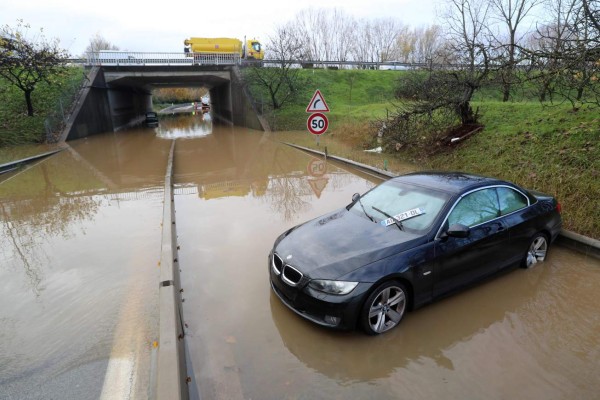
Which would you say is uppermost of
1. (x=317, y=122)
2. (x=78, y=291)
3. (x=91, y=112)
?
(x=91, y=112)

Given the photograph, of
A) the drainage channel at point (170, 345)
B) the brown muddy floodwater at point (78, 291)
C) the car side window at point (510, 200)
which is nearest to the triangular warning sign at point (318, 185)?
the brown muddy floodwater at point (78, 291)

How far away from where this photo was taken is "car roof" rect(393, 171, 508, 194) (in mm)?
4668

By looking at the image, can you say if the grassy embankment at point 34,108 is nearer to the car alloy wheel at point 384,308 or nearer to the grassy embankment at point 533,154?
the grassy embankment at point 533,154

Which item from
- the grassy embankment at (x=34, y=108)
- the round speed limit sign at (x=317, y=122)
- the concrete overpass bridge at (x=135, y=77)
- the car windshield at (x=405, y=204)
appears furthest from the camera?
the concrete overpass bridge at (x=135, y=77)

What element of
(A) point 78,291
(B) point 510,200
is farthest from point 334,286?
(A) point 78,291

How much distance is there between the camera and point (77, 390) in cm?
315

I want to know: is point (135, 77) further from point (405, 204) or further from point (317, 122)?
point (405, 204)

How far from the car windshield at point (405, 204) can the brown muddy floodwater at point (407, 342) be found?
2.55 ft

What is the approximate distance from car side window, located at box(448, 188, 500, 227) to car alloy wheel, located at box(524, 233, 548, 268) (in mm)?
935

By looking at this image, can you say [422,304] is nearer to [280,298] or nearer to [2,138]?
[280,298]

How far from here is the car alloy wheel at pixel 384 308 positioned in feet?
Answer: 12.1

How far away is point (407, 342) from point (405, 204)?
1719 mm

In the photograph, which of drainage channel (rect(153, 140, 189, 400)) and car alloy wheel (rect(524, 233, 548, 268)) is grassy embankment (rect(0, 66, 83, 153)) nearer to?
drainage channel (rect(153, 140, 189, 400))

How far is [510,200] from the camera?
16.4 ft
